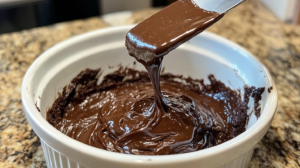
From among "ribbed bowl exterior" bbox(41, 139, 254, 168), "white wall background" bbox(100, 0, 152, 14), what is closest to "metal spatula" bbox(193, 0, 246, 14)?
"ribbed bowl exterior" bbox(41, 139, 254, 168)

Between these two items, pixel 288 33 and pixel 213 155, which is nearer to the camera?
pixel 213 155

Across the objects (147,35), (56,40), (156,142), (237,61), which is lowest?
(56,40)

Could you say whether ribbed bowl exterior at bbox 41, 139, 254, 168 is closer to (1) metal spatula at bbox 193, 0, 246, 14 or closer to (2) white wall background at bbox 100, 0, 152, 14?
(1) metal spatula at bbox 193, 0, 246, 14

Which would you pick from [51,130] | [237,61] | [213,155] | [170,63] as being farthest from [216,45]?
[51,130]

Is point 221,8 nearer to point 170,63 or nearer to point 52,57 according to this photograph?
point 170,63

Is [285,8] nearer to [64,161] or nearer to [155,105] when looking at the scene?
[155,105]

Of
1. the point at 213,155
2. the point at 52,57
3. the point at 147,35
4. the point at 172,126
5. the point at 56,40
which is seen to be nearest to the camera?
the point at 213,155
